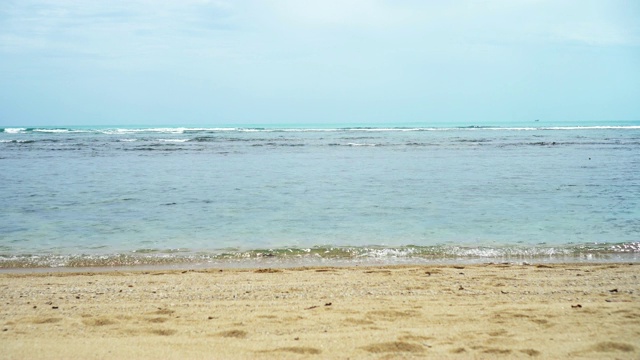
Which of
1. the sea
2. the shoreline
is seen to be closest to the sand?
the shoreline

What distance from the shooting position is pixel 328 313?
5824mm

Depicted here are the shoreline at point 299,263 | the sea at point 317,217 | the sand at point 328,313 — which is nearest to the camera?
the sand at point 328,313

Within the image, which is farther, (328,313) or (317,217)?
(317,217)

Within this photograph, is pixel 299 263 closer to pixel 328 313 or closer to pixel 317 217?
pixel 328 313

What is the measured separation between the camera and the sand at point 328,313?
15.7ft

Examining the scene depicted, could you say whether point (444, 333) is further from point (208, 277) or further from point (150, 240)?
point (150, 240)

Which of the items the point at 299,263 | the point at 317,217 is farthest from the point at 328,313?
the point at 317,217

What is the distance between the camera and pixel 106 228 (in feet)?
36.5

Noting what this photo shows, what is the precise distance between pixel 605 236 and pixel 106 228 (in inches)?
411

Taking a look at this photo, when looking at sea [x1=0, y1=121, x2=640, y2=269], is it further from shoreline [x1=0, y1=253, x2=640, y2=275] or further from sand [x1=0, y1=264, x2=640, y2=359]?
sand [x1=0, y1=264, x2=640, y2=359]

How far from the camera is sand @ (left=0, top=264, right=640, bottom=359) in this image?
15.7 ft

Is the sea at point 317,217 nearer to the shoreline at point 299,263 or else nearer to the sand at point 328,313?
the shoreline at point 299,263

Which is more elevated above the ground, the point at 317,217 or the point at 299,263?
the point at 317,217

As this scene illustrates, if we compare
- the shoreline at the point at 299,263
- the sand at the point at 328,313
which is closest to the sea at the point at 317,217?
the shoreline at the point at 299,263
